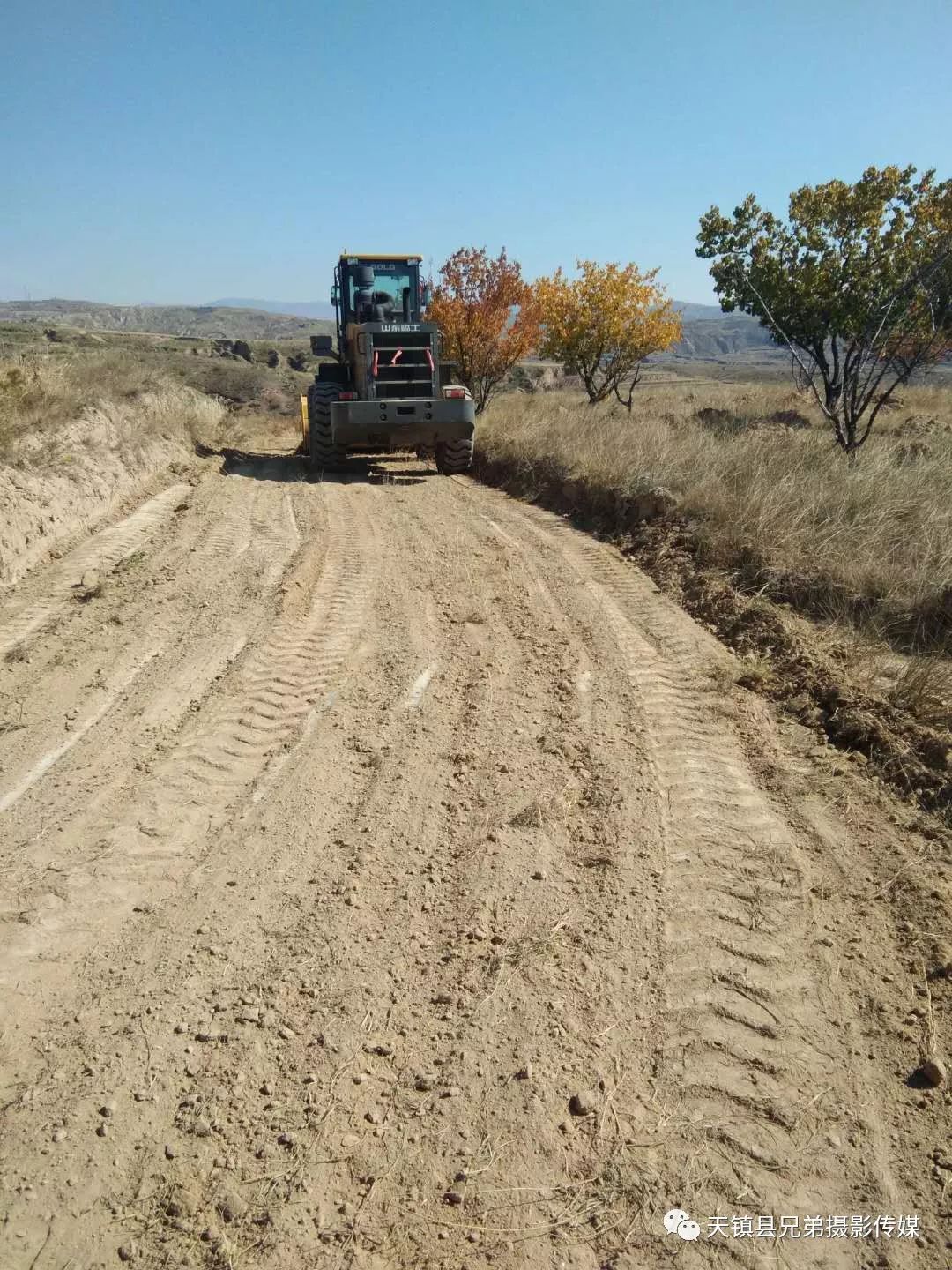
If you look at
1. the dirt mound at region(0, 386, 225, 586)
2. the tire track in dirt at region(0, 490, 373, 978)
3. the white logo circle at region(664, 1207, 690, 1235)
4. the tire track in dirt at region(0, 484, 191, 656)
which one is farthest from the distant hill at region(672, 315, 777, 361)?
the white logo circle at region(664, 1207, 690, 1235)

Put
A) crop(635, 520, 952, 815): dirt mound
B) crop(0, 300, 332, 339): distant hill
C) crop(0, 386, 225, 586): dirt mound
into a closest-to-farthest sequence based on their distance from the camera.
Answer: crop(635, 520, 952, 815): dirt mound
crop(0, 386, 225, 586): dirt mound
crop(0, 300, 332, 339): distant hill

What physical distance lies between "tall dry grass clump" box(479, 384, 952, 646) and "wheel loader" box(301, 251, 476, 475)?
125cm

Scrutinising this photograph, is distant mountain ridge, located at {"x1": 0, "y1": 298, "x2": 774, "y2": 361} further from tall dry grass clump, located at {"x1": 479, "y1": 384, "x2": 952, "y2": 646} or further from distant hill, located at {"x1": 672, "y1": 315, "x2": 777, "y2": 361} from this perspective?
tall dry grass clump, located at {"x1": 479, "y1": 384, "x2": 952, "y2": 646}

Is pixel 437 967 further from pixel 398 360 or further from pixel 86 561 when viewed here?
pixel 398 360

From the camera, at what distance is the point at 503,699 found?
497 centimetres

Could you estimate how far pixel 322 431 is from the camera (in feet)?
41.3

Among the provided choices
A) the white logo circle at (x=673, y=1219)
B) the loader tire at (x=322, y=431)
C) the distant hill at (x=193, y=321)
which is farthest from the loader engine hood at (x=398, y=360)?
the distant hill at (x=193, y=321)

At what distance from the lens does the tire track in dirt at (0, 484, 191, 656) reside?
5938 millimetres

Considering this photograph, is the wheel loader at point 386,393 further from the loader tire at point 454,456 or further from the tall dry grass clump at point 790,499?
the tall dry grass clump at point 790,499

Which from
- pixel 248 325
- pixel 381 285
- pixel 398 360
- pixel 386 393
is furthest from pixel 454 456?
pixel 248 325

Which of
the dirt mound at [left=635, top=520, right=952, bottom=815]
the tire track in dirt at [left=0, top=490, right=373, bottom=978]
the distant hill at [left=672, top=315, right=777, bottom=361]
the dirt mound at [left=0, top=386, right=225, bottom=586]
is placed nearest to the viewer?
the tire track in dirt at [left=0, top=490, right=373, bottom=978]

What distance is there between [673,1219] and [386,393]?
39.2 feet

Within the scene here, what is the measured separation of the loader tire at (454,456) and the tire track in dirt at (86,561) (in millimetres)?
4507

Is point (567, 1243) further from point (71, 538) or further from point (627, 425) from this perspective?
point (627, 425)
